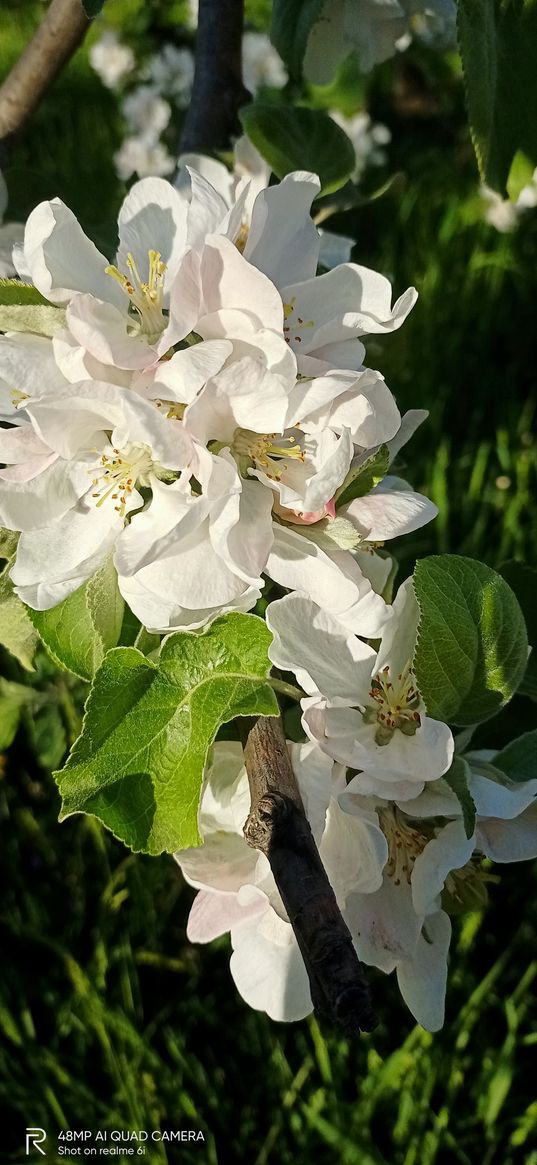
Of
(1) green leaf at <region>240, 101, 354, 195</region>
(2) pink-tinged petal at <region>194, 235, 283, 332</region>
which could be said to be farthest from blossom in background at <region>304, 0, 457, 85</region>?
(2) pink-tinged petal at <region>194, 235, 283, 332</region>

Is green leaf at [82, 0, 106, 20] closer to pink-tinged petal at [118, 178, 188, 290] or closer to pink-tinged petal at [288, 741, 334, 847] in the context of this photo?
pink-tinged petal at [118, 178, 188, 290]

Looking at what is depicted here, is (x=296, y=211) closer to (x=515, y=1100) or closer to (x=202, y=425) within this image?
(x=202, y=425)

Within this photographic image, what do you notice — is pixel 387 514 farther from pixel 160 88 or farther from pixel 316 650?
pixel 160 88

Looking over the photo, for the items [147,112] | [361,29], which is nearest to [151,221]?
[361,29]

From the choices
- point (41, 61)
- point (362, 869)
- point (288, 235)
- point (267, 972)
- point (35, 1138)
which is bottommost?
point (35, 1138)

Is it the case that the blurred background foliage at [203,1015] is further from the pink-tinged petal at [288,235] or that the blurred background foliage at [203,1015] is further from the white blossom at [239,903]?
the white blossom at [239,903]
